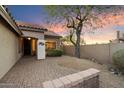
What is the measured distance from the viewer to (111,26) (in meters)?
16.3

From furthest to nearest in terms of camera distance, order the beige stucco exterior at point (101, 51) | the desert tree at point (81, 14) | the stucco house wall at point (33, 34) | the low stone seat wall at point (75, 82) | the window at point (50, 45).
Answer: the window at point (50, 45) → the stucco house wall at point (33, 34) → the desert tree at point (81, 14) → the beige stucco exterior at point (101, 51) → the low stone seat wall at point (75, 82)

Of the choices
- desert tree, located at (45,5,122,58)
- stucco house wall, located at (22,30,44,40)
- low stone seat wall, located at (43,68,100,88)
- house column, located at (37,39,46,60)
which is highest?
desert tree, located at (45,5,122,58)

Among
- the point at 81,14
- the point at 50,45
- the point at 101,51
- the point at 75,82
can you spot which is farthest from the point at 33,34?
the point at 75,82

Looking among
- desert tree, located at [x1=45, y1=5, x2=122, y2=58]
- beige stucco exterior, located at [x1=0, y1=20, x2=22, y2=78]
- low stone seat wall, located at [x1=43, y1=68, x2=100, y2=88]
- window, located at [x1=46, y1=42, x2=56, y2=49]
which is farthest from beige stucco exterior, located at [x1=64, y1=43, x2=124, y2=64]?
beige stucco exterior, located at [x1=0, y1=20, x2=22, y2=78]

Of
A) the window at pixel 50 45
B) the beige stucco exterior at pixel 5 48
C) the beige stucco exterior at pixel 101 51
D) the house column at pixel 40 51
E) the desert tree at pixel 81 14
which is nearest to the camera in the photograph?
the beige stucco exterior at pixel 5 48

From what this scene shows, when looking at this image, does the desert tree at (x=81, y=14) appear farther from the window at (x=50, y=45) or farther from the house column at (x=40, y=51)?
the window at (x=50, y=45)

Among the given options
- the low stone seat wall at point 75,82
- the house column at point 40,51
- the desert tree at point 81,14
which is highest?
the desert tree at point 81,14

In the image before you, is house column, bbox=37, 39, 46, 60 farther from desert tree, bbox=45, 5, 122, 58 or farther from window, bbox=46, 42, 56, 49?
window, bbox=46, 42, 56, 49

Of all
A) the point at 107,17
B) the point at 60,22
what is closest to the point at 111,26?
the point at 107,17

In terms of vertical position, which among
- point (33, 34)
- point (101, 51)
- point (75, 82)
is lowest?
point (75, 82)

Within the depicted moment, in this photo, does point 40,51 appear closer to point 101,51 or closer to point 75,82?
point 101,51

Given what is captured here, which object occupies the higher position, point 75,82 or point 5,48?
point 5,48

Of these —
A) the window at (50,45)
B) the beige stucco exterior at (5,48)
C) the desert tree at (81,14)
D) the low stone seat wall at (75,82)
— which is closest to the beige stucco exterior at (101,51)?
the desert tree at (81,14)

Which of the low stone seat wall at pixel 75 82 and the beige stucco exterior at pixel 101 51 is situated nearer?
the low stone seat wall at pixel 75 82
